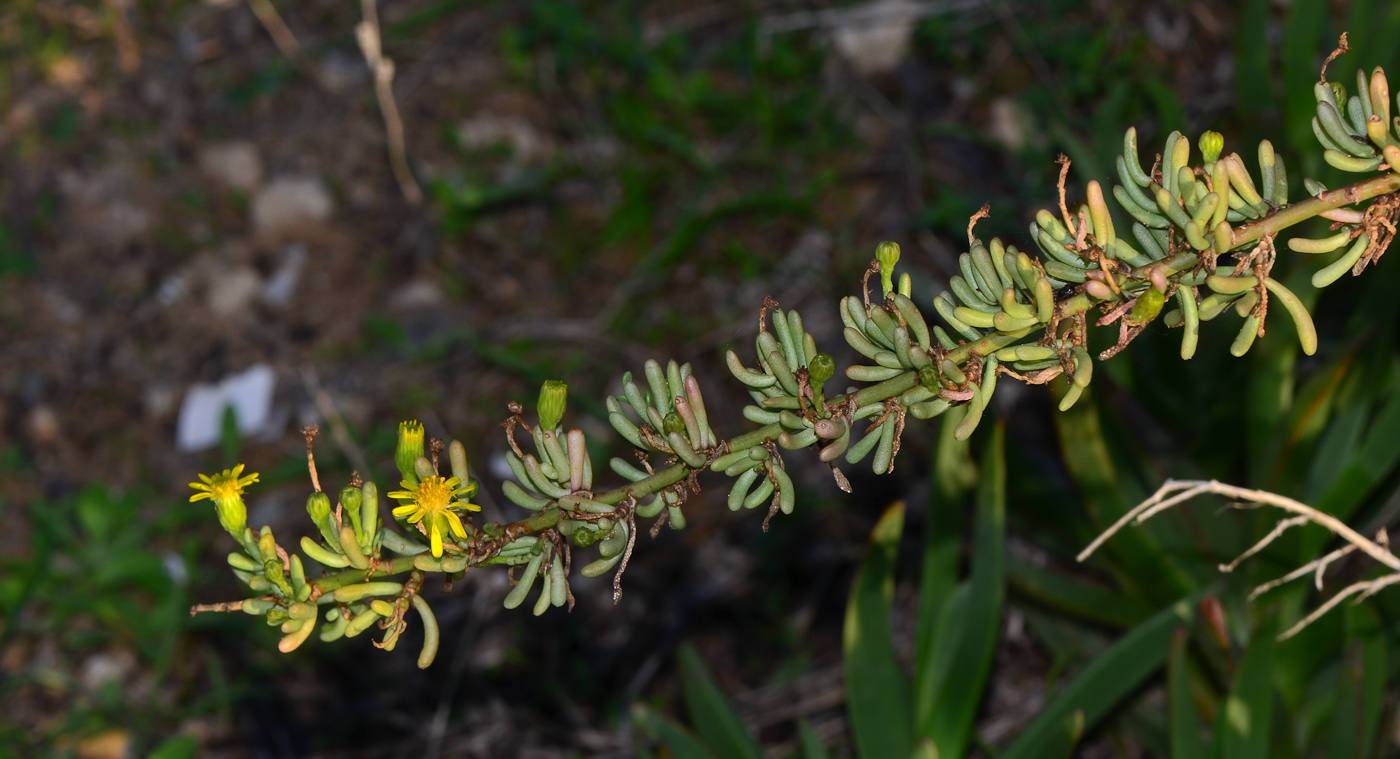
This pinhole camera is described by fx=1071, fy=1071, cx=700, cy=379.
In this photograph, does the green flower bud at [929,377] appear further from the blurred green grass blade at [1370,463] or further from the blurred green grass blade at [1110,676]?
the blurred green grass blade at [1370,463]

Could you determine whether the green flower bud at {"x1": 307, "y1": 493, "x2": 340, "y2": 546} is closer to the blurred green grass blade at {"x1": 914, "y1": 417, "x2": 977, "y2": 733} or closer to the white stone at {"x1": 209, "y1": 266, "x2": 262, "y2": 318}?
the blurred green grass blade at {"x1": 914, "y1": 417, "x2": 977, "y2": 733}

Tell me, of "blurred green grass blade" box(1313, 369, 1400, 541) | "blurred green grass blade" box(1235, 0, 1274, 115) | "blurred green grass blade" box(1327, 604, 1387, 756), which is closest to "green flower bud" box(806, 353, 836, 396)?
"blurred green grass blade" box(1327, 604, 1387, 756)

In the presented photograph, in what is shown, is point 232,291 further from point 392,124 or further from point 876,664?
point 876,664

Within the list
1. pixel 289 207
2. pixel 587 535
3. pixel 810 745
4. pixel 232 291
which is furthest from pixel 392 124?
pixel 587 535

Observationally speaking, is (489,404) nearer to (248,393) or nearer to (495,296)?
(495,296)

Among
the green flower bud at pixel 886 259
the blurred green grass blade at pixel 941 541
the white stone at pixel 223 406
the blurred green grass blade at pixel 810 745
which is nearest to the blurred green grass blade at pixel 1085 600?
the blurred green grass blade at pixel 941 541
